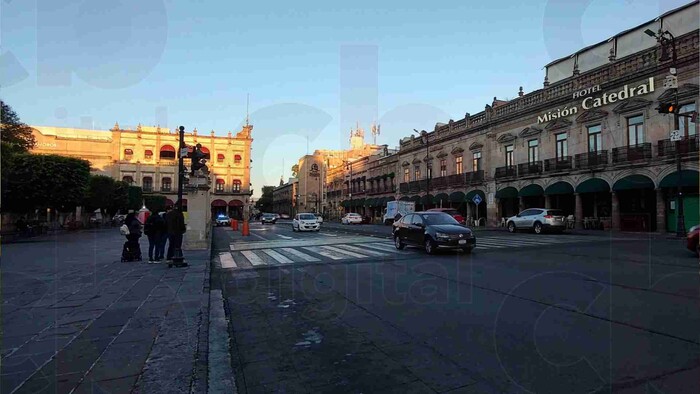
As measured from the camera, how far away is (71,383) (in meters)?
3.56

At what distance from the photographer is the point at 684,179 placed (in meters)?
21.8

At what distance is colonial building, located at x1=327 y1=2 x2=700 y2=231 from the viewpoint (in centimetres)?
2320

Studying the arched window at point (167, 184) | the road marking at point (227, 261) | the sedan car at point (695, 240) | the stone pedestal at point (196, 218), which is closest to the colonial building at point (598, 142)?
the sedan car at point (695, 240)

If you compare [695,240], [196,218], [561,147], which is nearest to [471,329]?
[695,240]

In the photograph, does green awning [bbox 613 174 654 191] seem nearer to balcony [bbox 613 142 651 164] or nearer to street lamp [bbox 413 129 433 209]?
balcony [bbox 613 142 651 164]

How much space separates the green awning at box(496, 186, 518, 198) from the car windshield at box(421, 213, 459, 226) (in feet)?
71.8

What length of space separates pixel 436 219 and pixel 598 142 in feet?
65.0

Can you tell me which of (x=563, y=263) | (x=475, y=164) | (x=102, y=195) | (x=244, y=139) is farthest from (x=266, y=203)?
(x=563, y=263)

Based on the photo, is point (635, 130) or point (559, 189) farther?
point (559, 189)

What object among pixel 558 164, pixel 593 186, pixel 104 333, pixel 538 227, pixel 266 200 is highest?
pixel 558 164

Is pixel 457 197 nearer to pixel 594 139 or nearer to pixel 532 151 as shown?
pixel 532 151

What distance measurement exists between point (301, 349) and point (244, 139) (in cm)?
8527

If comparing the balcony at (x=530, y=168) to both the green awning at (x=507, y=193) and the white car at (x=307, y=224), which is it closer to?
the green awning at (x=507, y=193)

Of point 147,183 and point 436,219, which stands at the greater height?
point 147,183
